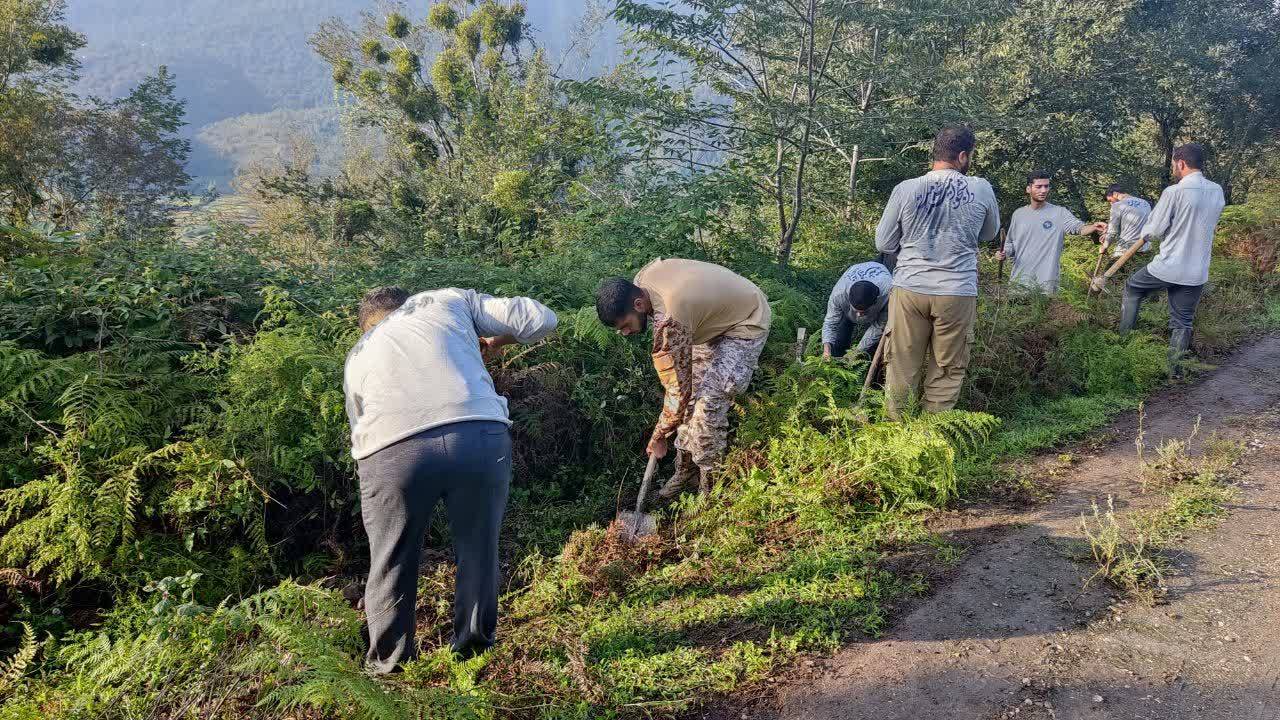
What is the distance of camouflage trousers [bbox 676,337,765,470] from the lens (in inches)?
172

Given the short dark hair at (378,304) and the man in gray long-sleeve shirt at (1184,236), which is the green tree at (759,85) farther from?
the short dark hair at (378,304)

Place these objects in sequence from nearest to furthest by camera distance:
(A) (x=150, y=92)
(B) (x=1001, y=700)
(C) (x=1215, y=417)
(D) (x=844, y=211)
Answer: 1. (B) (x=1001, y=700)
2. (C) (x=1215, y=417)
3. (D) (x=844, y=211)
4. (A) (x=150, y=92)

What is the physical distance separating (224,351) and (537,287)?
2.43 m

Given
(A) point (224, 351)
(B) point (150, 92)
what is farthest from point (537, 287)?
(B) point (150, 92)

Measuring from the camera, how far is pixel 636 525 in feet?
14.1

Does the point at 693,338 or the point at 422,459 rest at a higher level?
the point at 693,338

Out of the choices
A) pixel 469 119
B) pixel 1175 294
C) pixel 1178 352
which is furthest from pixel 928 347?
pixel 469 119

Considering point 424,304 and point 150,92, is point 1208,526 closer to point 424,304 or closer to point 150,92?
point 424,304

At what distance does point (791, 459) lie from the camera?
4.39 metres

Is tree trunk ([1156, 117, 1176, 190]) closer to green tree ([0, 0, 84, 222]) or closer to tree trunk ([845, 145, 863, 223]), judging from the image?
tree trunk ([845, 145, 863, 223])

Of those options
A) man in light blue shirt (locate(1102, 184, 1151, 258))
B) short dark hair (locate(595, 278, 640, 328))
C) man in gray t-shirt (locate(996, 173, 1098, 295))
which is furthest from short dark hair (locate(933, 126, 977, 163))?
man in light blue shirt (locate(1102, 184, 1151, 258))

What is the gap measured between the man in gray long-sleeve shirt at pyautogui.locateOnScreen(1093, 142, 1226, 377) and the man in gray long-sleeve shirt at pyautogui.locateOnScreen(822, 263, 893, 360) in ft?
8.83

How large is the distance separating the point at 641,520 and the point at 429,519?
6.05 ft

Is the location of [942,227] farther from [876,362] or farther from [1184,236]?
[1184,236]
